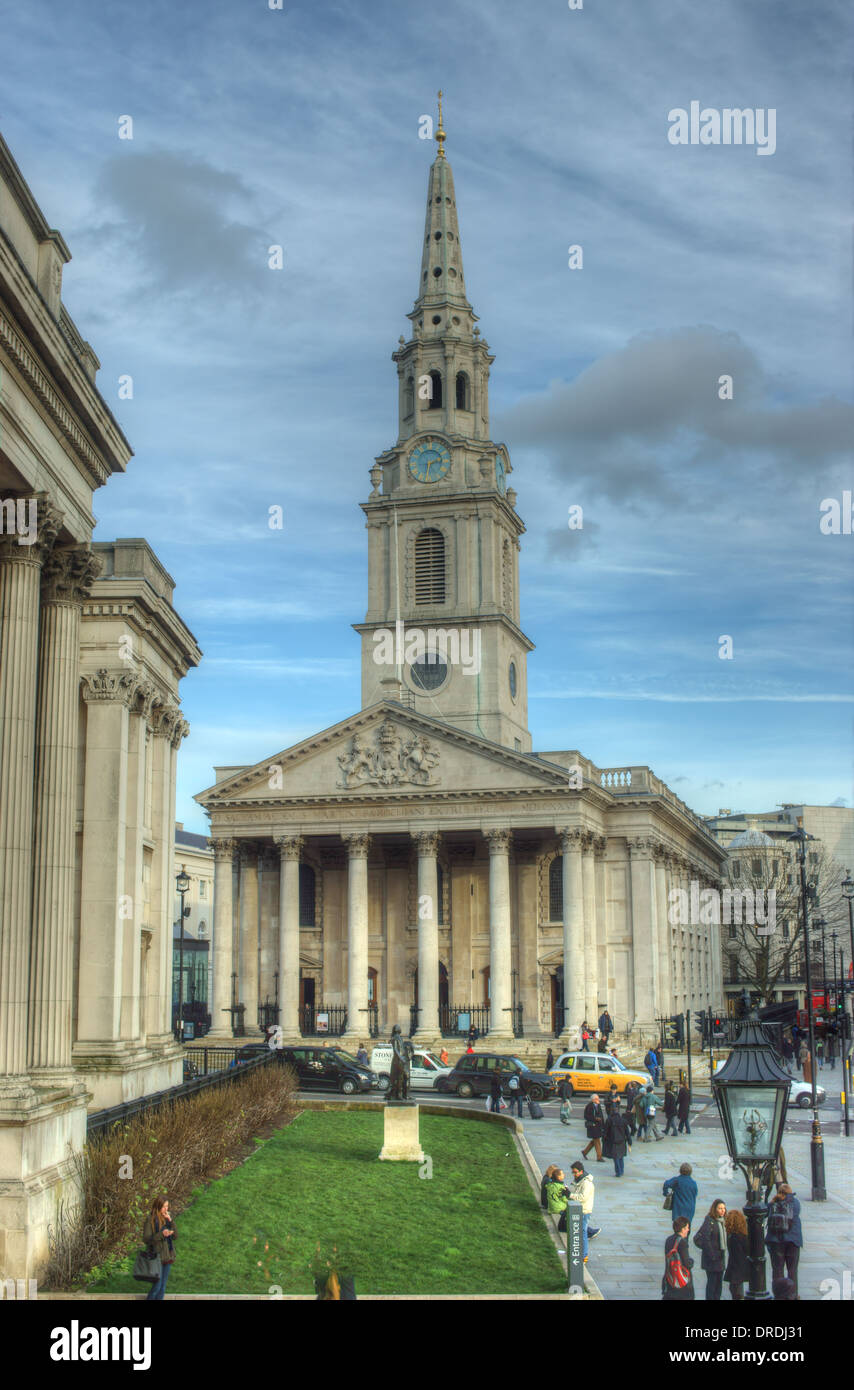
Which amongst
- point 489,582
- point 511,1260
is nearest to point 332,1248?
point 511,1260

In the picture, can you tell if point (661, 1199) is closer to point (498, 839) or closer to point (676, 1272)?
point (676, 1272)

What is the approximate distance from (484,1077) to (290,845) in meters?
21.8

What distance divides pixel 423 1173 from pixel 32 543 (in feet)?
50.6

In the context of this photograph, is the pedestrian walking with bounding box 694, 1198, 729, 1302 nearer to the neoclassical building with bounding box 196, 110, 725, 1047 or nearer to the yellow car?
the yellow car

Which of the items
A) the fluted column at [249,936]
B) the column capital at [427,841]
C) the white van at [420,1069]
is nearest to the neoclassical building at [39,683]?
the white van at [420,1069]

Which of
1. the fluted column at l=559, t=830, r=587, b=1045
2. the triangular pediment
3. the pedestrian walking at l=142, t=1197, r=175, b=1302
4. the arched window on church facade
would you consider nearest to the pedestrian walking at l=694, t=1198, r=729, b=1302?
the pedestrian walking at l=142, t=1197, r=175, b=1302

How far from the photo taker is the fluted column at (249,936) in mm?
68812

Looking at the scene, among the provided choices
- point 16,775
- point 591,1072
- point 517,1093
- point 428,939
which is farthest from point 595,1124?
point 428,939

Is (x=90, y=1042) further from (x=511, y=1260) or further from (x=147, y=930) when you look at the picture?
(x=511, y=1260)

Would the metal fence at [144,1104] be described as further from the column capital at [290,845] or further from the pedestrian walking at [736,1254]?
the column capital at [290,845]

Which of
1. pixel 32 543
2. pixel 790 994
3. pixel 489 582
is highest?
pixel 489 582

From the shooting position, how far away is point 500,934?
207 feet
